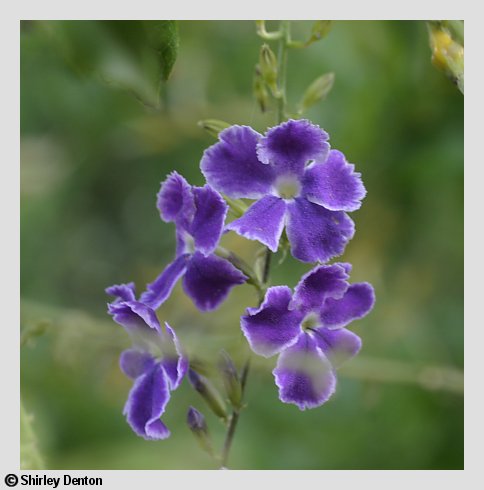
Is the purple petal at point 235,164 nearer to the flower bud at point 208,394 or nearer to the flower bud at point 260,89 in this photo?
the flower bud at point 260,89

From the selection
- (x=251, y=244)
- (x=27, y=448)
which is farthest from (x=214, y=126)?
(x=251, y=244)

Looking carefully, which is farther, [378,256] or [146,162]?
[146,162]

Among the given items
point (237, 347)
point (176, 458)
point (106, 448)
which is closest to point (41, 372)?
point (106, 448)

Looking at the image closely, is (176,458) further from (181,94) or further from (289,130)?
(181,94)

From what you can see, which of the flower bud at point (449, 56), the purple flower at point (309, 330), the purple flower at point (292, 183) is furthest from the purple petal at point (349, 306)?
the flower bud at point (449, 56)

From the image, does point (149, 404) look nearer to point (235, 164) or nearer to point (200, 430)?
point (200, 430)

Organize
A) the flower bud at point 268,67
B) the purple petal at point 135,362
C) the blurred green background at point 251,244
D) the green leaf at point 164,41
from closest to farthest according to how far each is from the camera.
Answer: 1. the green leaf at point 164,41
2. the flower bud at point 268,67
3. the purple petal at point 135,362
4. the blurred green background at point 251,244
